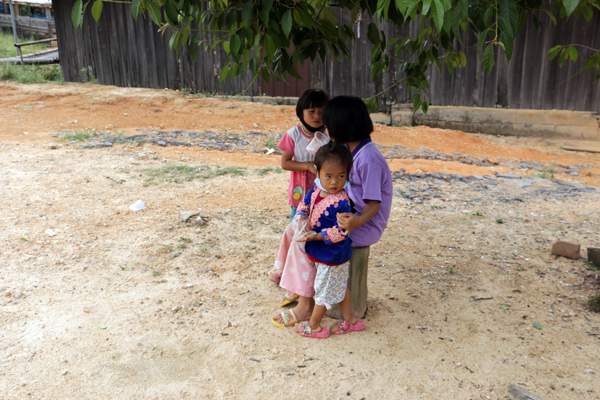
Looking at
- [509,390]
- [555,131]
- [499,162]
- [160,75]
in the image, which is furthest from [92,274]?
[160,75]

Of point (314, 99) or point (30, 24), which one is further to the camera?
point (30, 24)

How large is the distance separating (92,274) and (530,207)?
4272 millimetres

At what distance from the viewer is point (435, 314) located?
3.42m

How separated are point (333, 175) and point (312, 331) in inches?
37.6

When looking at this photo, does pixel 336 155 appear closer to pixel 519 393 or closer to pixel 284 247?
pixel 284 247

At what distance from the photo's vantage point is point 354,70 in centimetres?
1091

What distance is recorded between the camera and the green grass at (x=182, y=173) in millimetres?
6285

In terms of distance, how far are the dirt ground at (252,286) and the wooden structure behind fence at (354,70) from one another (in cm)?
196

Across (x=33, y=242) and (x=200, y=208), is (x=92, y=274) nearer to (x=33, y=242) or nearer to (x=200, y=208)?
(x=33, y=242)

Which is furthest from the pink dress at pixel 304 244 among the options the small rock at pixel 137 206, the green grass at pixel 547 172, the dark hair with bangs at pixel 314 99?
the green grass at pixel 547 172

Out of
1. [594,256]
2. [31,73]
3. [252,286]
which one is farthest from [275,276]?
[31,73]

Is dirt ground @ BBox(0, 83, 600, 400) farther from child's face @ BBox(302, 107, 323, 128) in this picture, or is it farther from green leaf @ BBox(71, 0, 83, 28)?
green leaf @ BBox(71, 0, 83, 28)

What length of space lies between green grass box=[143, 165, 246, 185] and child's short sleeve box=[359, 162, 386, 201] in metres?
3.81

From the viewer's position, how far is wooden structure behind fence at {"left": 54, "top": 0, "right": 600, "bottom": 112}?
9.33m
